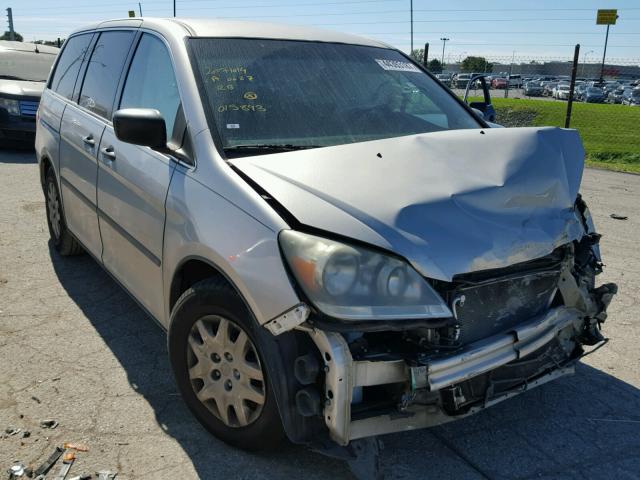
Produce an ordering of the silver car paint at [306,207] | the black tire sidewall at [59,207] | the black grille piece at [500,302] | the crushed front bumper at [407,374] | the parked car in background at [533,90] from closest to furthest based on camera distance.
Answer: the crushed front bumper at [407,374] < the silver car paint at [306,207] < the black grille piece at [500,302] < the black tire sidewall at [59,207] < the parked car in background at [533,90]

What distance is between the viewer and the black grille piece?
7.91 feet

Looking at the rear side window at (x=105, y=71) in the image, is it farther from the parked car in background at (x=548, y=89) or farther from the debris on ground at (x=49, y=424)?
the parked car in background at (x=548, y=89)

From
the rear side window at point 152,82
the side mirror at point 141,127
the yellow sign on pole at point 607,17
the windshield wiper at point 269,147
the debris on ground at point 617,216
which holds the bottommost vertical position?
the debris on ground at point 617,216

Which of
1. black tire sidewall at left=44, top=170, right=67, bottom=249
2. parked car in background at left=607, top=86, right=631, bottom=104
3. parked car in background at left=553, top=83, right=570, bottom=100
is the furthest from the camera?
parked car in background at left=553, top=83, right=570, bottom=100

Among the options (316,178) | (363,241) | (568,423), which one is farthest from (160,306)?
(568,423)

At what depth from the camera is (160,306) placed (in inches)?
121

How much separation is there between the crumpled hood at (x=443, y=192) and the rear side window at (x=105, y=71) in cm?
163

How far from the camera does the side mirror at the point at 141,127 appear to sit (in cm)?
278

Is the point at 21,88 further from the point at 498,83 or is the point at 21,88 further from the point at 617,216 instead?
the point at 498,83

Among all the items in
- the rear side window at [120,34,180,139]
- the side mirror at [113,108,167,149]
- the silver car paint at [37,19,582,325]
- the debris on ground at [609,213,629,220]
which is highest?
the rear side window at [120,34,180,139]

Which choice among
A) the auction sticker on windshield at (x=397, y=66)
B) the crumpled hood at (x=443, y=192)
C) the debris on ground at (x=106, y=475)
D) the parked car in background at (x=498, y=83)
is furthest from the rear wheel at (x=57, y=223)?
the parked car in background at (x=498, y=83)

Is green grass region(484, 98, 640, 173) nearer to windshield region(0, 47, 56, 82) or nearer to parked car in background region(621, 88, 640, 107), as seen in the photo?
windshield region(0, 47, 56, 82)

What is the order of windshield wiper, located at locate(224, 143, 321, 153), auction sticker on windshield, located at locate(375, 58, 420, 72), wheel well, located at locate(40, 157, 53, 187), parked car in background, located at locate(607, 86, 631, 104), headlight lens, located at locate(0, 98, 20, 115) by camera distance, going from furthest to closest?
1. parked car in background, located at locate(607, 86, 631, 104)
2. headlight lens, located at locate(0, 98, 20, 115)
3. wheel well, located at locate(40, 157, 53, 187)
4. auction sticker on windshield, located at locate(375, 58, 420, 72)
5. windshield wiper, located at locate(224, 143, 321, 153)

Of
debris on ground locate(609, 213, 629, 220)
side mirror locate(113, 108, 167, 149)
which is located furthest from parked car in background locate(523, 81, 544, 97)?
side mirror locate(113, 108, 167, 149)
